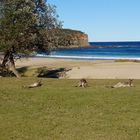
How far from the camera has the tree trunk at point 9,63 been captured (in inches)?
1420

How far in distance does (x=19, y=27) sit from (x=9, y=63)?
455 centimetres

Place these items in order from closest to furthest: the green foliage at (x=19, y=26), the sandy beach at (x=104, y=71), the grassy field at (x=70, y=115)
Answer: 1. the grassy field at (x=70, y=115)
2. the green foliage at (x=19, y=26)
3. the sandy beach at (x=104, y=71)

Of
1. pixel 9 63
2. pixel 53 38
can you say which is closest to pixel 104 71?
pixel 53 38

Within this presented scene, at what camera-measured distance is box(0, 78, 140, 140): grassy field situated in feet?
38.8

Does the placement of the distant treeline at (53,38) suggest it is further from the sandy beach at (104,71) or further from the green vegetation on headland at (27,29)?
the sandy beach at (104,71)

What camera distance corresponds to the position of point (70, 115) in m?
14.4

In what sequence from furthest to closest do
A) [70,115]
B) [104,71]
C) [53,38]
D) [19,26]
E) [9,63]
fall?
1. [104,71]
2. [9,63]
3. [53,38]
4. [19,26]
5. [70,115]

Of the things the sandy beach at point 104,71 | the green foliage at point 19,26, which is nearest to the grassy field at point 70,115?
the green foliage at point 19,26

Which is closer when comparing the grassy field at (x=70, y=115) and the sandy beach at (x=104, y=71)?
the grassy field at (x=70, y=115)

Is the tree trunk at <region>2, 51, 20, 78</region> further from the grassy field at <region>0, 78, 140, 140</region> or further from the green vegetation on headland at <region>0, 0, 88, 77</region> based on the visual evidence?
the grassy field at <region>0, 78, 140, 140</region>

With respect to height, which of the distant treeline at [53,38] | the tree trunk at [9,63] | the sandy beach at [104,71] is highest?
the distant treeline at [53,38]

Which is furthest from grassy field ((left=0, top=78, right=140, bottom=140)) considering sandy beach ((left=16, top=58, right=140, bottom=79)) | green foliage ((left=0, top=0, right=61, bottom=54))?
sandy beach ((left=16, top=58, right=140, bottom=79))

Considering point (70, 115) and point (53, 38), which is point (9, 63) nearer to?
point (53, 38)

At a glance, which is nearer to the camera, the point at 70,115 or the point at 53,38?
the point at 70,115
